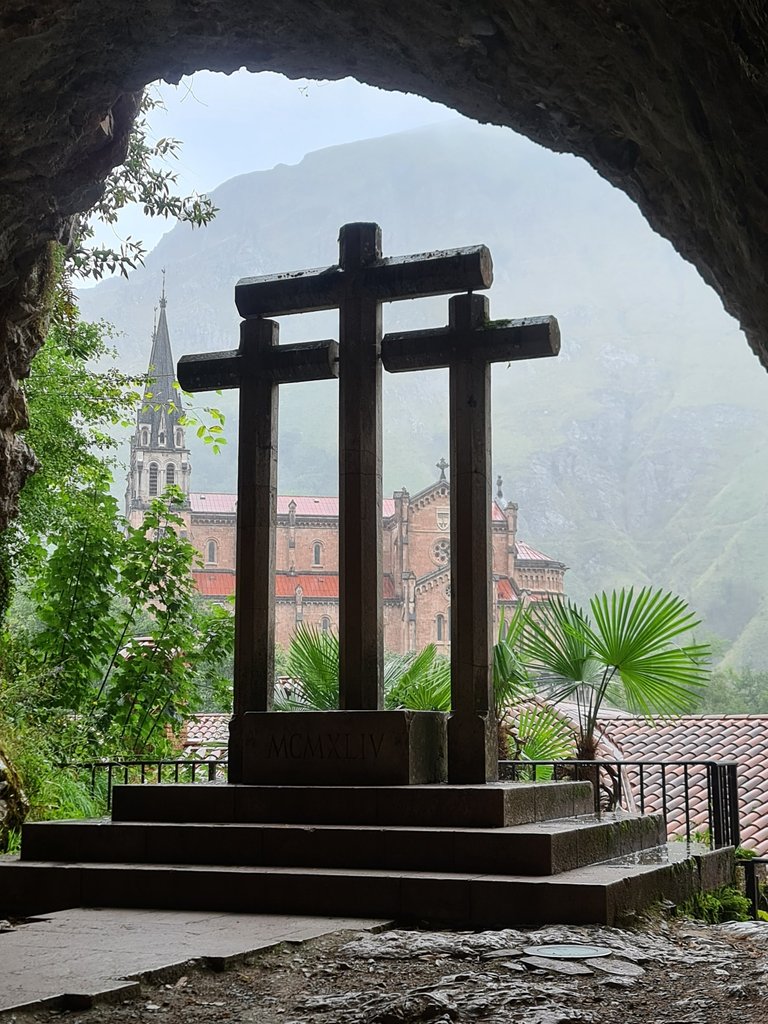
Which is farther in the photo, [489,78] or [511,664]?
[511,664]

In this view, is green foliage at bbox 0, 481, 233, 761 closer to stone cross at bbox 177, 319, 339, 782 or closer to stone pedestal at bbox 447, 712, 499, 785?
stone cross at bbox 177, 319, 339, 782

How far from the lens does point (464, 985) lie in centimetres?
381

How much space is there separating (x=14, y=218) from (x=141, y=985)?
4.84 metres

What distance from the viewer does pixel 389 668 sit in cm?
1043

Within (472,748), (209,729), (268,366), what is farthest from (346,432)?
(209,729)

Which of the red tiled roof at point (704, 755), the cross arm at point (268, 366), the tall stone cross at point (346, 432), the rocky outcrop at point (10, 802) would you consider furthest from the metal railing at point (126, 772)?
the red tiled roof at point (704, 755)

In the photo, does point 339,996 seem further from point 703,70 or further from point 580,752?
point 580,752

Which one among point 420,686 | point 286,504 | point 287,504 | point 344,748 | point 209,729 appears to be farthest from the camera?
point 286,504

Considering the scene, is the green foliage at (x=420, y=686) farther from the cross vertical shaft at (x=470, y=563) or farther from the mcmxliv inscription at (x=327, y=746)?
the mcmxliv inscription at (x=327, y=746)

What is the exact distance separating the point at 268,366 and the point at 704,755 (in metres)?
12.3

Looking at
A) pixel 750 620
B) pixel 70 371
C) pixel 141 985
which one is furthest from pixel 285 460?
pixel 141 985

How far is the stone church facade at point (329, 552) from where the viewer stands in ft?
207

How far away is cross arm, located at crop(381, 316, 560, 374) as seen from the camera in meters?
7.39

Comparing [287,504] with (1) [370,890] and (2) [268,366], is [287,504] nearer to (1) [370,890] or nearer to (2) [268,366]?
(2) [268,366]
